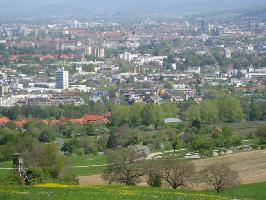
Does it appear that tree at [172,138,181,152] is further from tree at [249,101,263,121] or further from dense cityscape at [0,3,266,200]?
tree at [249,101,263,121]

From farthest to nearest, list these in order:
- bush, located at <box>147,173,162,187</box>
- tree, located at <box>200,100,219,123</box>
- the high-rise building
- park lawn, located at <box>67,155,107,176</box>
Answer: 1. the high-rise building
2. tree, located at <box>200,100,219,123</box>
3. park lawn, located at <box>67,155,107,176</box>
4. bush, located at <box>147,173,162,187</box>

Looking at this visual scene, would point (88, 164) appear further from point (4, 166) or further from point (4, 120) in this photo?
point (4, 120)

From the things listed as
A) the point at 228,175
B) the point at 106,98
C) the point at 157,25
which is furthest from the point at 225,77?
the point at 157,25

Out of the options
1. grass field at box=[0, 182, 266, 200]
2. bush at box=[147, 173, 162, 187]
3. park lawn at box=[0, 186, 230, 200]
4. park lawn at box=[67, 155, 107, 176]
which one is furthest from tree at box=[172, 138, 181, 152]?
park lawn at box=[0, 186, 230, 200]

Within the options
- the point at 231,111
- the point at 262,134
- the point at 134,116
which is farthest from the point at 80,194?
the point at 231,111

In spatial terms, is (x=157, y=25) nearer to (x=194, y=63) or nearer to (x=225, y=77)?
(x=194, y=63)

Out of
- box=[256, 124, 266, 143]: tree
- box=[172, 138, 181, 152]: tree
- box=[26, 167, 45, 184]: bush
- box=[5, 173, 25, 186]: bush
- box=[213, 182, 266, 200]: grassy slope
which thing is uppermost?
box=[5, 173, 25, 186]: bush

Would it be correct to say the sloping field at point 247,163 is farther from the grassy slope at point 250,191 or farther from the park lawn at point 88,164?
the park lawn at point 88,164

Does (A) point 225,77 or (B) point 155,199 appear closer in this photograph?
(B) point 155,199
